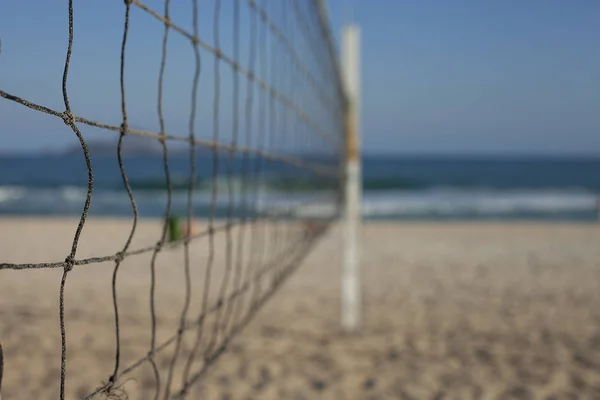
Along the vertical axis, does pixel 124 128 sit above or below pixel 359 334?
above

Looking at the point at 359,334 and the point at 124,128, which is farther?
the point at 359,334

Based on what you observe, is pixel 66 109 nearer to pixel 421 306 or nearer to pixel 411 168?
pixel 421 306

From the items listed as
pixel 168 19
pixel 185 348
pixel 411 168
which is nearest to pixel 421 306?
pixel 185 348

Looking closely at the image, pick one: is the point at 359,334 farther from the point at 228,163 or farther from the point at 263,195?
the point at 263,195

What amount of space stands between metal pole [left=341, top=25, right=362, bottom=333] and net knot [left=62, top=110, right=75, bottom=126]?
140 inches

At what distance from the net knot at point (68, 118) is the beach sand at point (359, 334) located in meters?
0.56

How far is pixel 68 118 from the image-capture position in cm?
81

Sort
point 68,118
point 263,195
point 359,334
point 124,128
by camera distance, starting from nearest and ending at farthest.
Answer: point 68,118
point 124,128
point 359,334
point 263,195

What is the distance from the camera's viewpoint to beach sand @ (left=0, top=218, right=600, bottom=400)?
332cm

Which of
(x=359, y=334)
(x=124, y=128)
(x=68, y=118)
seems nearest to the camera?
(x=68, y=118)

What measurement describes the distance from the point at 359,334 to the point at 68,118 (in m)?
3.68

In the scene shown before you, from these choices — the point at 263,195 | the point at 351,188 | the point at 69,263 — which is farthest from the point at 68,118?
the point at 263,195

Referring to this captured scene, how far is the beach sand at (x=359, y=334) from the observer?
10.9 feet

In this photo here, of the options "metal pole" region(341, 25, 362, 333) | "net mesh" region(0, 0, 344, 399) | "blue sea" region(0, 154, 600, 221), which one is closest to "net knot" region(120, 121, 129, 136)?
"net mesh" region(0, 0, 344, 399)
